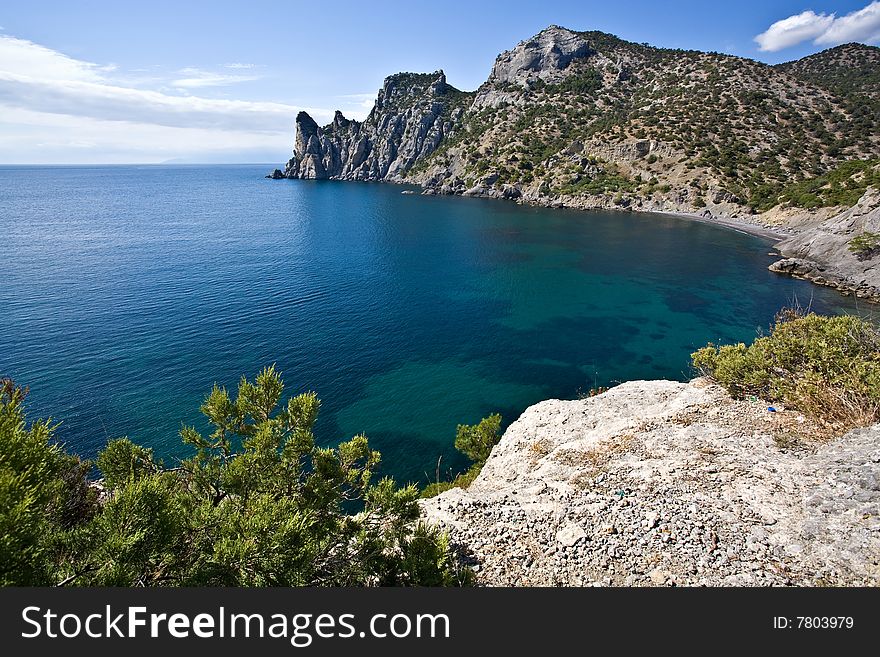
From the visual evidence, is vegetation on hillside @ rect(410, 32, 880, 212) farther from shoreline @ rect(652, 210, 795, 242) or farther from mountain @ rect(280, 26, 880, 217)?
shoreline @ rect(652, 210, 795, 242)

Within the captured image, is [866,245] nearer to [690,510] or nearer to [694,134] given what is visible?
[690,510]

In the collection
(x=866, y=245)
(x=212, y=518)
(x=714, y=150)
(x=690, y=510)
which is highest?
(x=714, y=150)

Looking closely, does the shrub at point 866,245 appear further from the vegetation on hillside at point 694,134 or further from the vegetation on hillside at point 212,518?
the vegetation on hillside at point 212,518

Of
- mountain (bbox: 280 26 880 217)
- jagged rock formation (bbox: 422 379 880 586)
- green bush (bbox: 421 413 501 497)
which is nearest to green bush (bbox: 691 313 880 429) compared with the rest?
jagged rock formation (bbox: 422 379 880 586)

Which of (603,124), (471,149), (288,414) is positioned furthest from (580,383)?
(471,149)

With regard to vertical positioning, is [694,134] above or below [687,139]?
above

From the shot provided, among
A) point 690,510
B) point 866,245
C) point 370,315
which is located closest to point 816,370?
point 690,510

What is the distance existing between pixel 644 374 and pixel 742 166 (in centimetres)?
11535

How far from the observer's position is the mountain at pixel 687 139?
11438cm

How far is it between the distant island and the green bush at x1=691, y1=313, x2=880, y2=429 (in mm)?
54601

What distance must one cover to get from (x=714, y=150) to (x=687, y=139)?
9859 mm

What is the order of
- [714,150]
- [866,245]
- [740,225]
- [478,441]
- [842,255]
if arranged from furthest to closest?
[714,150], [740,225], [842,255], [866,245], [478,441]

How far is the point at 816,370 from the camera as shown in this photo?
819 inches

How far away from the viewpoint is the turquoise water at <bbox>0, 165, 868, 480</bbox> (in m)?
35.9
